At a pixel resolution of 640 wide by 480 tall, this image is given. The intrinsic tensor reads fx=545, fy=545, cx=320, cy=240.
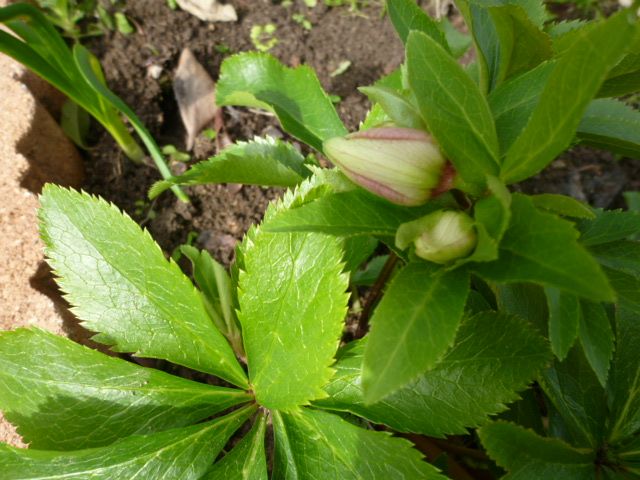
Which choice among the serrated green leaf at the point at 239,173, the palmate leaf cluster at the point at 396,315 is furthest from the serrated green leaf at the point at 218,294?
the serrated green leaf at the point at 239,173

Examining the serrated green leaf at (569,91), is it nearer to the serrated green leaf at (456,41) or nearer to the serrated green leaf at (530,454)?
the serrated green leaf at (530,454)

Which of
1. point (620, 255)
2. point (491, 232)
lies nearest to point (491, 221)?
point (491, 232)

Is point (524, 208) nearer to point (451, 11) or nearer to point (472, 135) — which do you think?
point (472, 135)

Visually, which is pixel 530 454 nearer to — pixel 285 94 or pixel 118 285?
pixel 118 285

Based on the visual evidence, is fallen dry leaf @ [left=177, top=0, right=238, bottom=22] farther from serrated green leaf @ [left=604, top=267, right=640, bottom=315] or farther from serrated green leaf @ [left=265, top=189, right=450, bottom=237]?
serrated green leaf @ [left=604, top=267, right=640, bottom=315]

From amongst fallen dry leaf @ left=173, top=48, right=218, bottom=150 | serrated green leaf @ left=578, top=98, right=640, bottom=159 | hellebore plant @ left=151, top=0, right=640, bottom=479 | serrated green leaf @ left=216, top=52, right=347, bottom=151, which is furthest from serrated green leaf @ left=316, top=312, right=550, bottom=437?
fallen dry leaf @ left=173, top=48, right=218, bottom=150

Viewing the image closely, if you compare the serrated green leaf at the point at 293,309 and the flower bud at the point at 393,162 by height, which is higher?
the flower bud at the point at 393,162

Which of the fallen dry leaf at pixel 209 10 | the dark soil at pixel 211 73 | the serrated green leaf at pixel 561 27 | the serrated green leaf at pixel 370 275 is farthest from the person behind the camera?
the fallen dry leaf at pixel 209 10

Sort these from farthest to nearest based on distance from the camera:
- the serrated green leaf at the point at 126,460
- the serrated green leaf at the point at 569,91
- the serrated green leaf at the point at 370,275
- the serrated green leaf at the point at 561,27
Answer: the serrated green leaf at the point at 370,275
the serrated green leaf at the point at 561,27
the serrated green leaf at the point at 126,460
the serrated green leaf at the point at 569,91
